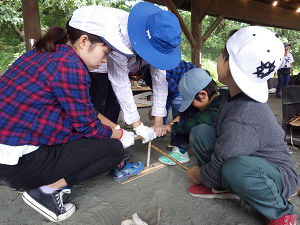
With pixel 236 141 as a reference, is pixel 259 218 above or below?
below

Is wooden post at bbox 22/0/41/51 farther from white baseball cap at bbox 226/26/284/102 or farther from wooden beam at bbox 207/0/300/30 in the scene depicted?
wooden beam at bbox 207/0/300/30

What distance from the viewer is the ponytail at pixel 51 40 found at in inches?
41.8

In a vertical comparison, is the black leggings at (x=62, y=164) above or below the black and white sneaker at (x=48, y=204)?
above

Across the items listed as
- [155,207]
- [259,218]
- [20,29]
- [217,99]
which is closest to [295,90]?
[217,99]

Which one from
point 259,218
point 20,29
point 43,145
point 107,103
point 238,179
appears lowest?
point 259,218

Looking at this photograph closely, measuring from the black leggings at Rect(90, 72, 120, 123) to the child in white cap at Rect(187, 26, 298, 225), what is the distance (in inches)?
36.0

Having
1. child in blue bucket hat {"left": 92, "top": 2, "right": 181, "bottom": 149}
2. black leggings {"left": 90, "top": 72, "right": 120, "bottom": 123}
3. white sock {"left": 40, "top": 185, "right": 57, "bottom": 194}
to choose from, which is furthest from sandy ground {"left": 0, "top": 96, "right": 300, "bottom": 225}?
black leggings {"left": 90, "top": 72, "right": 120, "bottom": 123}

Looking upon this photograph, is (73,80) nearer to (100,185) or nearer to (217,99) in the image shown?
(100,185)

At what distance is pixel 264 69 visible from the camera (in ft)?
3.21

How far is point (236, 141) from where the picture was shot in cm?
99

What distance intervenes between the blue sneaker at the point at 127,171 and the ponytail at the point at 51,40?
36.9 inches

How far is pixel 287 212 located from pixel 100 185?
3.58 feet

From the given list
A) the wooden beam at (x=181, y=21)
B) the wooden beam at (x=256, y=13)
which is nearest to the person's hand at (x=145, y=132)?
the wooden beam at (x=181, y=21)

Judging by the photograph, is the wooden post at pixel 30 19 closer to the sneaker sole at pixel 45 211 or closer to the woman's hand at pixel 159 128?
the woman's hand at pixel 159 128
